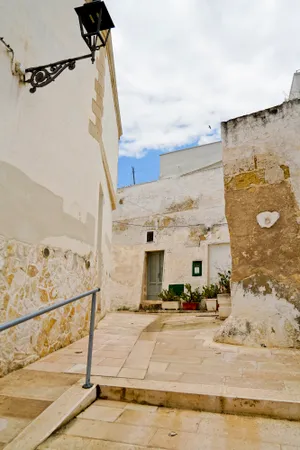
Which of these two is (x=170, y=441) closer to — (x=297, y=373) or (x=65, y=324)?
(x=297, y=373)

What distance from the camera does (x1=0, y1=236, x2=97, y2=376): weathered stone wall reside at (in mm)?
2918

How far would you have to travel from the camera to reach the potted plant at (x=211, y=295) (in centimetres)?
972

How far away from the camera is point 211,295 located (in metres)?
10.1

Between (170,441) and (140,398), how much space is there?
601mm

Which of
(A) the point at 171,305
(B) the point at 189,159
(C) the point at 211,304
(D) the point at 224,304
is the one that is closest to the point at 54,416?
(D) the point at 224,304

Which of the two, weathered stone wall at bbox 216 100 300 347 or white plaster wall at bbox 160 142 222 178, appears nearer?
weathered stone wall at bbox 216 100 300 347

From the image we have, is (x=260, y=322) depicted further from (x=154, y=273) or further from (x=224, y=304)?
(x=154, y=273)

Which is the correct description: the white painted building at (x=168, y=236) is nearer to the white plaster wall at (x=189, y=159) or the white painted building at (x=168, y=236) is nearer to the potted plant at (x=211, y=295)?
the white plaster wall at (x=189, y=159)

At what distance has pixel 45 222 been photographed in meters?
3.61

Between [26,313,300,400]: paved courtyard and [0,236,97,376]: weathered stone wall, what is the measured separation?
167mm

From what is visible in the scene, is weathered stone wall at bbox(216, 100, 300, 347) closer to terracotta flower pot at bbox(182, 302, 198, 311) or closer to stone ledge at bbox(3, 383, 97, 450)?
stone ledge at bbox(3, 383, 97, 450)

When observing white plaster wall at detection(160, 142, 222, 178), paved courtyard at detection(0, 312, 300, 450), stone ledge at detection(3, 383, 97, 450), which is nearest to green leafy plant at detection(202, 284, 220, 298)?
white plaster wall at detection(160, 142, 222, 178)

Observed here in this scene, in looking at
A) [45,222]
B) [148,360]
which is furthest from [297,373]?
[45,222]

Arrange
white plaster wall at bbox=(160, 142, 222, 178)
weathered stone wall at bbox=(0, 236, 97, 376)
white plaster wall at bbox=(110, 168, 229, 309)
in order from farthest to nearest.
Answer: white plaster wall at bbox=(160, 142, 222, 178) → white plaster wall at bbox=(110, 168, 229, 309) → weathered stone wall at bbox=(0, 236, 97, 376)
